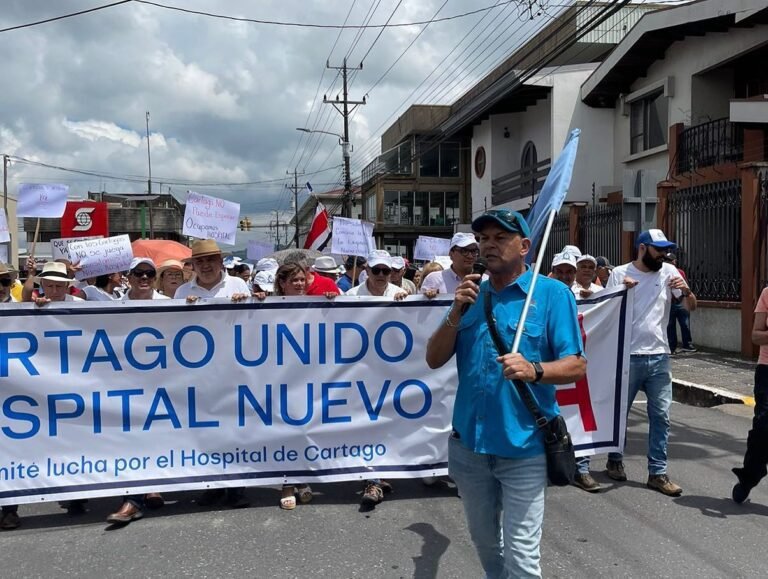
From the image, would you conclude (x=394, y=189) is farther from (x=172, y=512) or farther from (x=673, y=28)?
(x=172, y=512)

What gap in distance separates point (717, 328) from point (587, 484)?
8101mm

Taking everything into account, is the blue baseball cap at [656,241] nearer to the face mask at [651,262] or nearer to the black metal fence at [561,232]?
the face mask at [651,262]

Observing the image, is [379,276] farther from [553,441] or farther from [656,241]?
[553,441]

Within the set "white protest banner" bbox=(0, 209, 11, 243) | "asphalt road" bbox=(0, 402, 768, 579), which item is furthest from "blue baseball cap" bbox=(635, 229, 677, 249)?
"white protest banner" bbox=(0, 209, 11, 243)

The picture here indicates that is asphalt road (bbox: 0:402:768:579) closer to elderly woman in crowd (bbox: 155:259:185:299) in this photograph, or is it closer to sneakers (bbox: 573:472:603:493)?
sneakers (bbox: 573:472:603:493)

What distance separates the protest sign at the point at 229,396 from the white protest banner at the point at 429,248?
5307 millimetres

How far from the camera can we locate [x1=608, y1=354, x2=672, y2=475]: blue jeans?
4898 mm

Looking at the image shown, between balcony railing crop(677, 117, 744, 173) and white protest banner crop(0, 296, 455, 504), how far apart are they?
1168 centimetres

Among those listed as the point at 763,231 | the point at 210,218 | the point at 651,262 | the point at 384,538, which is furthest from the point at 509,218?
the point at 763,231

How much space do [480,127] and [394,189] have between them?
51.5ft

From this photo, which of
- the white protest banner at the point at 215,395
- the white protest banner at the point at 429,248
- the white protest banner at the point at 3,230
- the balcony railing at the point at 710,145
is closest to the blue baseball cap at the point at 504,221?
the white protest banner at the point at 215,395

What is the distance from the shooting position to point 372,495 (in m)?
4.69

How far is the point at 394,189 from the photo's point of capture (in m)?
43.6

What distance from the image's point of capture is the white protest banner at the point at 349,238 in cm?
816
